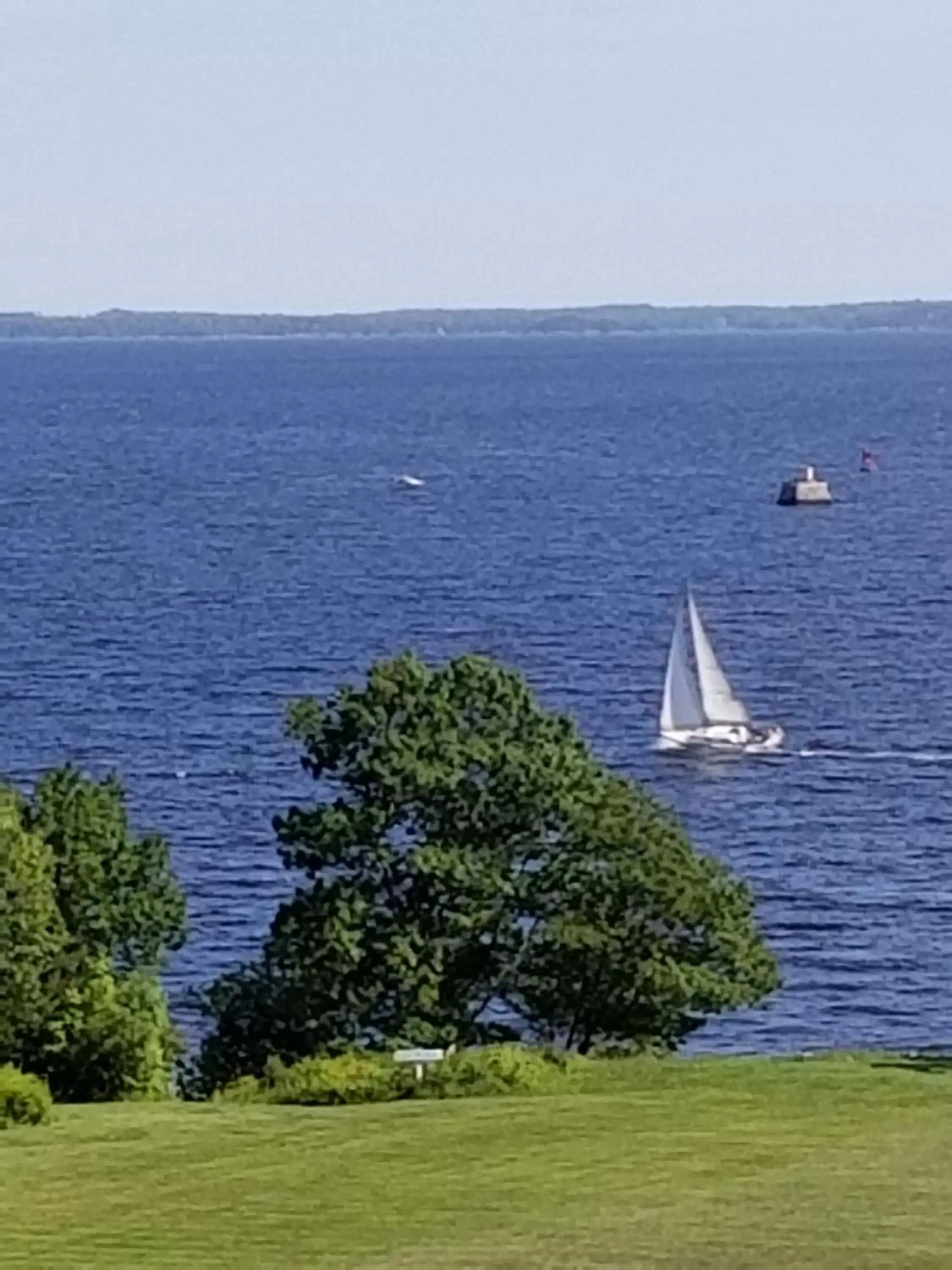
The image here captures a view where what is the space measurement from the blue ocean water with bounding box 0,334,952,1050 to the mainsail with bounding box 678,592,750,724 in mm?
1544

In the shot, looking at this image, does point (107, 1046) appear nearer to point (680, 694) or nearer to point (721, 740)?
point (721, 740)

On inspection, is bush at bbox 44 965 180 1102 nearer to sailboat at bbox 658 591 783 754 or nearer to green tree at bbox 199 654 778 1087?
green tree at bbox 199 654 778 1087

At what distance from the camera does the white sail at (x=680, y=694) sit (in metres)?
79.6

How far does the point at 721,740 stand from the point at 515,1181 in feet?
177

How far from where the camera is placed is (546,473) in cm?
17300

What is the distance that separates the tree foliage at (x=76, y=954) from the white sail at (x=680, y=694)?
40853mm

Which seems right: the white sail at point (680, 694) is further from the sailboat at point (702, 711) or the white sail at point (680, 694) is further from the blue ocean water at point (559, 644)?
the blue ocean water at point (559, 644)

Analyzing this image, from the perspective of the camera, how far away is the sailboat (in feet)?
259

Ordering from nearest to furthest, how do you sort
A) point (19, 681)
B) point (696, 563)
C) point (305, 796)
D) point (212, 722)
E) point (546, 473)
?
point (305, 796) → point (212, 722) → point (19, 681) → point (696, 563) → point (546, 473)

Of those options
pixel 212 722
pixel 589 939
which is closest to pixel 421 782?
pixel 589 939

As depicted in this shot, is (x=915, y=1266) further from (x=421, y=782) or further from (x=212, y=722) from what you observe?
(x=212, y=722)

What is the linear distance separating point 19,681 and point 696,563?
1676 inches

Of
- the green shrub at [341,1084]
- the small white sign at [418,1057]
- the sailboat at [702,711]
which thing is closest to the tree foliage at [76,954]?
the green shrub at [341,1084]

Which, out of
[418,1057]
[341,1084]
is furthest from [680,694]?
[341,1084]
